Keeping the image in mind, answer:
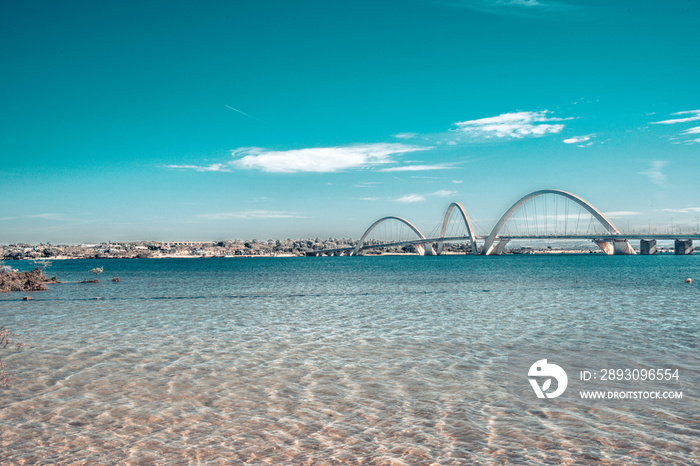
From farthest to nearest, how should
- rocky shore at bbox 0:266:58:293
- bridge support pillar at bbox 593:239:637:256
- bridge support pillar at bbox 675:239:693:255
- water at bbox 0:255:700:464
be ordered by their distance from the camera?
bridge support pillar at bbox 675:239:693:255
bridge support pillar at bbox 593:239:637:256
rocky shore at bbox 0:266:58:293
water at bbox 0:255:700:464

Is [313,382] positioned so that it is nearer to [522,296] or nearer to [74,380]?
[74,380]

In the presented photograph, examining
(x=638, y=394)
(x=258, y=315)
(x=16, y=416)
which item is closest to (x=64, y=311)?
(x=258, y=315)

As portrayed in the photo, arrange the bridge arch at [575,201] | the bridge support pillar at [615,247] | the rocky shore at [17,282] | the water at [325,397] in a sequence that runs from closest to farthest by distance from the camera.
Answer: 1. the water at [325,397]
2. the rocky shore at [17,282]
3. the bridge arch at [575,201]
4. the bridge support pillar at [615,247]

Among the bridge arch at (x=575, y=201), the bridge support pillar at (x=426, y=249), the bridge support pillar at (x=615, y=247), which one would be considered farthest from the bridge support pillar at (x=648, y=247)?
the bridge support pillar at (x=426, y=249)

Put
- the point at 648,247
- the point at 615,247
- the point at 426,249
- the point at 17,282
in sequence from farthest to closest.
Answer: the point at 426,249
the point at 648,247
the point at 615,247
the point at 17,282

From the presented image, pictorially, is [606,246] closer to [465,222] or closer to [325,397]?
[465,222]

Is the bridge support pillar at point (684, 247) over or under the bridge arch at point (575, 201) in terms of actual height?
under

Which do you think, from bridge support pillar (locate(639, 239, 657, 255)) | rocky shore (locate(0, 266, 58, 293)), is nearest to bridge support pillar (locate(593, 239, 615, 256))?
bridge support pillar (locate(639, 239, 657, 255))

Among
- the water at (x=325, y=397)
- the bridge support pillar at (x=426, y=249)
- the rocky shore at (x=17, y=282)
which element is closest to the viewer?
the water at (x=325, y=397)

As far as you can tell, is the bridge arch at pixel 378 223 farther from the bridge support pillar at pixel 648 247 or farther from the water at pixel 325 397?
the water at pixel 325 397

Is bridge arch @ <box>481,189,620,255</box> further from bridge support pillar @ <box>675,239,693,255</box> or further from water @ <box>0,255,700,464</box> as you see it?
water @ <box>0,255,700,464</box>

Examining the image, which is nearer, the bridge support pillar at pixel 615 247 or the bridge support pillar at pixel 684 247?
the bridge support pillar at pixel 615 247

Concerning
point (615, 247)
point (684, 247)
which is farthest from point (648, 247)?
point (615, 247)

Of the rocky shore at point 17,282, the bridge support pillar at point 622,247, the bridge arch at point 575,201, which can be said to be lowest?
the rocky shore at point 17,282
